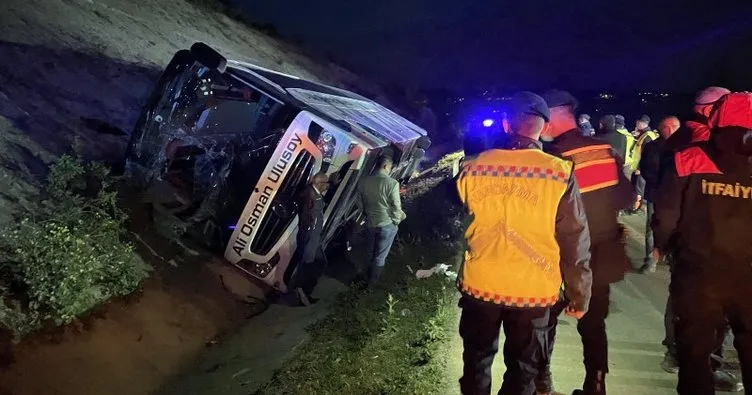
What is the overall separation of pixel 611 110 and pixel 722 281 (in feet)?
108

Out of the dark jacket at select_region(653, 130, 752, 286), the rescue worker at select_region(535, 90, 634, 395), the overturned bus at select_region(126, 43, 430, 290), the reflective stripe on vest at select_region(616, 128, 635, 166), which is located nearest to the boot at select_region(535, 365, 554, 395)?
the rescue worker at select_region(535, 90, 634, 395)

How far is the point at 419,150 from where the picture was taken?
404 inches

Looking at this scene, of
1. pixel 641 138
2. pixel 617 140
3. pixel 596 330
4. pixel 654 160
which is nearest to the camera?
pixel 596 330

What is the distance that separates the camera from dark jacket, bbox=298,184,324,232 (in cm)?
610

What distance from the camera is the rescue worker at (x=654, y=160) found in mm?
3749

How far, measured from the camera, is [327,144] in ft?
20.1

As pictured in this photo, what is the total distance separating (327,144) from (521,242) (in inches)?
140

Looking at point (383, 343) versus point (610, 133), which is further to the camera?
point (610, 133)

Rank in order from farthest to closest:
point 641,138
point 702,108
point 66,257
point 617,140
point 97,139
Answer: point 97,139, point 641,138, point 617,140, point 66,257, point 702,108

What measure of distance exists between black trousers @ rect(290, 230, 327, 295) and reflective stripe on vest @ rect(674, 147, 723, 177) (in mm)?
3968

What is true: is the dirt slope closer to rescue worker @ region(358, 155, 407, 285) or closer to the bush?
the bush

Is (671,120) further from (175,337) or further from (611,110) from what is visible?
(611,110)

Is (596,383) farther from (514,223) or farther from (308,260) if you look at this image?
(308,260)

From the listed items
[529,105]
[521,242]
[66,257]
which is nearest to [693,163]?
[529,105]
